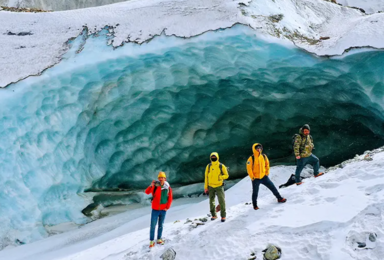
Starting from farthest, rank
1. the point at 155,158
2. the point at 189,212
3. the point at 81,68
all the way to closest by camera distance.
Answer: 1. the point at 155,158
2. the point at 81,68
3. the point at 189,212

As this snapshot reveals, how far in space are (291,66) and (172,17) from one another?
3109 millimetres

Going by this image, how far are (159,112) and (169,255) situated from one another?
17.5 ft

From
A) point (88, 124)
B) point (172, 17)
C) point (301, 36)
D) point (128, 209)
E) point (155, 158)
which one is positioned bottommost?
point (128, 209)

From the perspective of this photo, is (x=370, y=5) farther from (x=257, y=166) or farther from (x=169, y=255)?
(x=169, y=255)

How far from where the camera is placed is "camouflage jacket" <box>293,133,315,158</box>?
6637 mm

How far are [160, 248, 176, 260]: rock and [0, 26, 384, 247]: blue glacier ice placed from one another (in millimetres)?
4766

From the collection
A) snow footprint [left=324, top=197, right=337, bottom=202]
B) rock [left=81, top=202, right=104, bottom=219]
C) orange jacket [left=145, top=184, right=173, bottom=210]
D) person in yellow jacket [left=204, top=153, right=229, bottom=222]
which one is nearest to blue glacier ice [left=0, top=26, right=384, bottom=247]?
rock [left=81, top=202, right=104, bottom=219]

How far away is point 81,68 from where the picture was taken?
8844 mm

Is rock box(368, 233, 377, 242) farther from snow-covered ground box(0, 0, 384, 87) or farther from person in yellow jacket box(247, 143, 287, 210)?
snow-covered ground box(0, 0, 384, 87)

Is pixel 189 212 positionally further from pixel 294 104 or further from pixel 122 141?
pixel 294 104

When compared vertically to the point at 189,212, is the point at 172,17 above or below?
above

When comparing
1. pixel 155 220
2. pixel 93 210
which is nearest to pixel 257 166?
pixel 155 220

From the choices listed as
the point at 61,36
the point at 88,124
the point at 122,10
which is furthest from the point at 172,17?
the point at 88,124

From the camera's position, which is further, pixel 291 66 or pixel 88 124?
pixel 88 124
